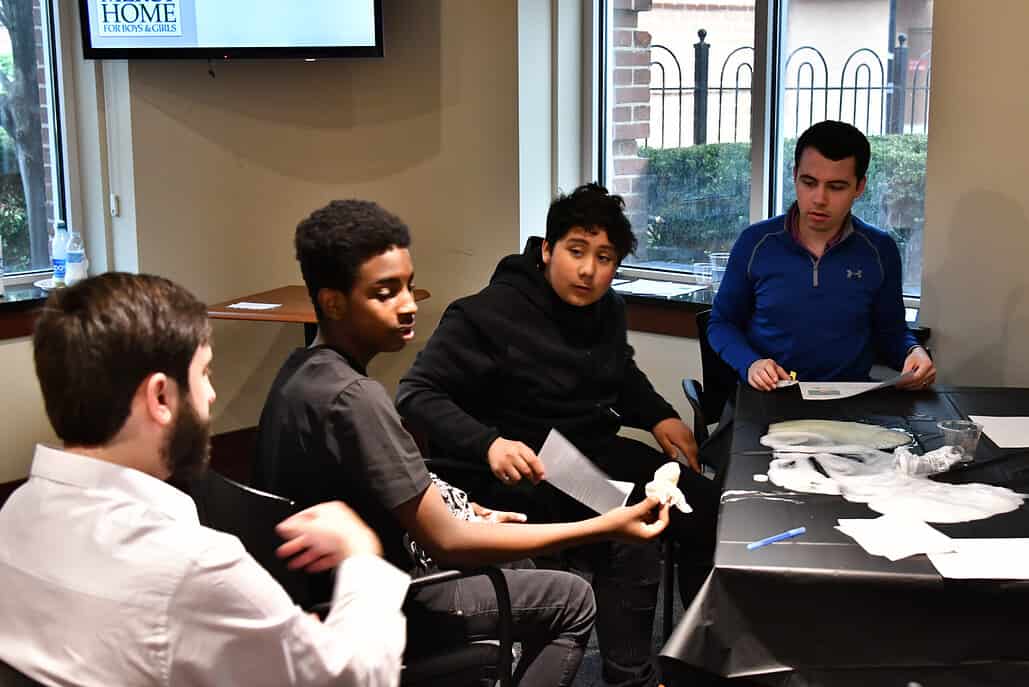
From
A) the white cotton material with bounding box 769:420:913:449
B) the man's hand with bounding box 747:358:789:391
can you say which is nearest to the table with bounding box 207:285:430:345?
the man's hand with bounding box 747:358:789:391

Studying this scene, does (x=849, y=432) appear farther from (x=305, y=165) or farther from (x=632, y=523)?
(x=305, y=165)

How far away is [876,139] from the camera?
3.84 meters

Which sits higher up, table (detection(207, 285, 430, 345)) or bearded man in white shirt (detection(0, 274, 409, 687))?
bearded man in white shirt (detection(0, 274, 409, 687))

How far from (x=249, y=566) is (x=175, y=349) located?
0.81ft

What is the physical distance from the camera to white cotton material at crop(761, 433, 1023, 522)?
195cm

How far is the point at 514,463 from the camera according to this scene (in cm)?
243

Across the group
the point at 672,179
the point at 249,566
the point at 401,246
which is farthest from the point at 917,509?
the point at 672,179

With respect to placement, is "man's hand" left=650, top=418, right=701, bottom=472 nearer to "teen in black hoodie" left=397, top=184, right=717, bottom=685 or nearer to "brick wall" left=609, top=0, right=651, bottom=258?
"teen in black hoodie" left=397, top=184, right=717, bottom=685

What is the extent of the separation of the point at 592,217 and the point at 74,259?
2.38m

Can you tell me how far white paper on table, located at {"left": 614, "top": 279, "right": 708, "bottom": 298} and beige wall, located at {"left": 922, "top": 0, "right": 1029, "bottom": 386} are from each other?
0.92 m

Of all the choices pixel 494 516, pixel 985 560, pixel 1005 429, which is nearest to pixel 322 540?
pixel 494 516

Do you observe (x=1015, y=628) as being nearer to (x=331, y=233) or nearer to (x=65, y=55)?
(x=331, y=233)

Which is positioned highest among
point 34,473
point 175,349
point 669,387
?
point 175,349

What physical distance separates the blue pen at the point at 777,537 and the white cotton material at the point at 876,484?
0.18 m
